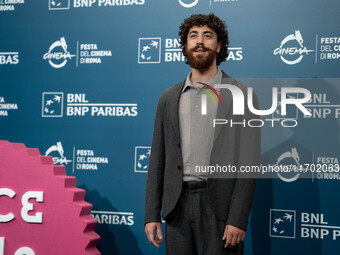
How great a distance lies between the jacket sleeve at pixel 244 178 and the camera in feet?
8.24

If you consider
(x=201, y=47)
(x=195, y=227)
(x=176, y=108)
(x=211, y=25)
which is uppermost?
(x=211, y=25)

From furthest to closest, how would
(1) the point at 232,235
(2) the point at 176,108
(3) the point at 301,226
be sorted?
(3) the point at 301,226, (2) the point at 176,108, (1) the point at 232,235

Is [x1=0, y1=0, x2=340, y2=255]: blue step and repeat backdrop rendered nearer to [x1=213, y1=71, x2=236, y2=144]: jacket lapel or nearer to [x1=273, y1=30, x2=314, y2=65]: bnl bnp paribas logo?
[x1=273, y1=30, x2=314, y2=65]: bnl bnp paribas logo

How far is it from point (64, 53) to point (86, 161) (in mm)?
962

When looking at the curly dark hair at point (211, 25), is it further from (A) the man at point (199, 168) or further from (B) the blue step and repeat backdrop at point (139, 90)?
(B) the blue step and repeat backdrop at point (139, 90)

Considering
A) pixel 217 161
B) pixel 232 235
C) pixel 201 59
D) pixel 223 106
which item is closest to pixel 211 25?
pixel 201 59

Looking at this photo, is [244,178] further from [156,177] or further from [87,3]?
[87,3]

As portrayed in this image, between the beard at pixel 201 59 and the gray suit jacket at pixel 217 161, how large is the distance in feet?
0.43

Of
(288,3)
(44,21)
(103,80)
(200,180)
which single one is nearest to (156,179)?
(200,180)

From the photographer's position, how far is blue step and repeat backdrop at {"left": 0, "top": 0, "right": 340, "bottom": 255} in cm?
348

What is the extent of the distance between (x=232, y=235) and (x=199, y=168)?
40 cm

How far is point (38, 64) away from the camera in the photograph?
420 cm

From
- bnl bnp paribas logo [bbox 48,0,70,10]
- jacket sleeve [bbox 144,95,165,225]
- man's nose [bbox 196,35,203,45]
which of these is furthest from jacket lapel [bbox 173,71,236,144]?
bnl bnp paribas logo [bbox 48,0,70,10]

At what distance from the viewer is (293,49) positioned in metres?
3.55
